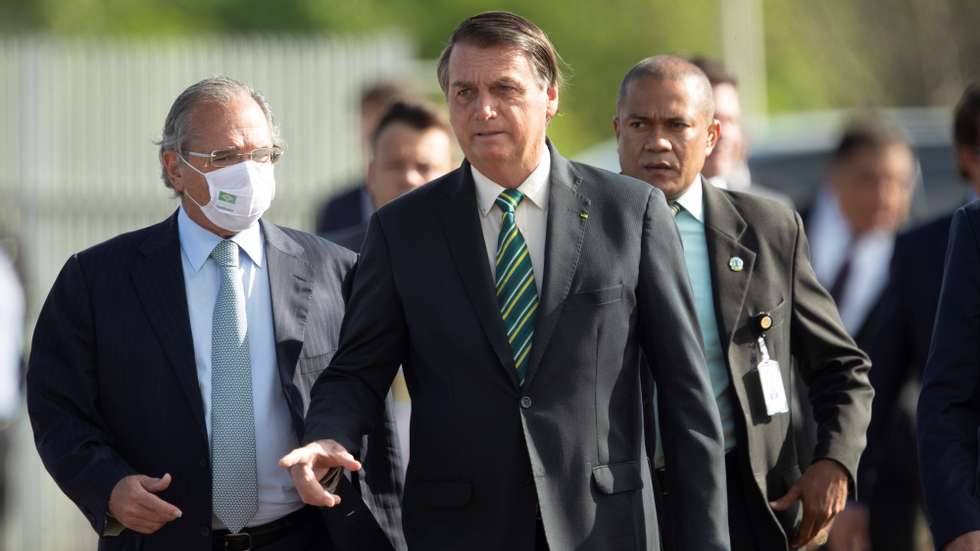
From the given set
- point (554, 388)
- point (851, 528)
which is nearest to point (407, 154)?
point (851, 528)

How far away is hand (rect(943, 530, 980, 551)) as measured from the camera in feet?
15.3

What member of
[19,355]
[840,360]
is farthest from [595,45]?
[840,360]

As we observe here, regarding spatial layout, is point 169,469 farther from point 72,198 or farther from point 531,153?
point 72,198

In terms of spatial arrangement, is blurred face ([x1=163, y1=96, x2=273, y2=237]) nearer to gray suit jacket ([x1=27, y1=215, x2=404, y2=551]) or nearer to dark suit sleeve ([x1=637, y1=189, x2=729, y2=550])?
gray suit jacket ([x1=27, y1=215, x2=404, y2=551])

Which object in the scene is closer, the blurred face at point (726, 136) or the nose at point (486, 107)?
the nose at point (486, 107)

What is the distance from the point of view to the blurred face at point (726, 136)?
670 cm

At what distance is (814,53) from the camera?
1118 inches

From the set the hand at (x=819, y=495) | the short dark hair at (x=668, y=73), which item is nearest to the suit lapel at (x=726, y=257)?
the short dark hair at (x=668, y=73)

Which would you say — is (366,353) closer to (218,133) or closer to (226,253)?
(226,253)

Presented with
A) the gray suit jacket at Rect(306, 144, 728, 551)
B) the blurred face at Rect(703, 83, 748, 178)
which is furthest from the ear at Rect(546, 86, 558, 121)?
the blurred face at Rect(703, 83, 748, 178)

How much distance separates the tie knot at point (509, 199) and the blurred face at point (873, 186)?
460cm

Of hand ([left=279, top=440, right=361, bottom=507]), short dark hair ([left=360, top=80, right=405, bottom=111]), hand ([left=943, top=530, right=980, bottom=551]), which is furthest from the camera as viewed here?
short dark hair ([left=360, top=80, right=405, bottom=111])

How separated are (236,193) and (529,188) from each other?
3.00 feet

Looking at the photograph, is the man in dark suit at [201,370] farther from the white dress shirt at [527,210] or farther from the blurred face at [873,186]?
the blurred face at [873,186]
